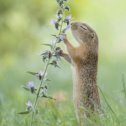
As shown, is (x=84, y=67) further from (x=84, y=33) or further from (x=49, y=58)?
(x=49, y=58)

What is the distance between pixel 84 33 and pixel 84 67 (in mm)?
332

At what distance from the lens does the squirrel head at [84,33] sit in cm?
586

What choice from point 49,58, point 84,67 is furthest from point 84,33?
point 49,58

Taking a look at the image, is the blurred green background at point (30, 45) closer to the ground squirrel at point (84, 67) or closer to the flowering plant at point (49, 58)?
the ground squirrel at point (84, 67)

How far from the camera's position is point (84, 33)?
5.93 metres

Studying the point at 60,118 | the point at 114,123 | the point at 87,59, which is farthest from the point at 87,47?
the point at 114,123

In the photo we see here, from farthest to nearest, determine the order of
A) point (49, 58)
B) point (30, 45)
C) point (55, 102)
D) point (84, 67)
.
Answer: point (30, 45), point (55, 102), point (84, 67), point (49, 58)

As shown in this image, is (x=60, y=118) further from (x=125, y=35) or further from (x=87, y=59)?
(x=125, y=35)

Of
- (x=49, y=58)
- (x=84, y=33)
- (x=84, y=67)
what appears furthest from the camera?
(x=84, y=33)

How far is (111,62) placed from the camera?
38.2 feet

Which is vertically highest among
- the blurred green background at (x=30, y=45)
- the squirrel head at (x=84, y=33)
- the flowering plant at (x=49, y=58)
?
the blurred green background at (x=30, y=45)

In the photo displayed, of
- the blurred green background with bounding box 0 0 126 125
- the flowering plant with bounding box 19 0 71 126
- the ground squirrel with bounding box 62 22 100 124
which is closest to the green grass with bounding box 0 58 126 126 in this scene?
the blurred green background with bounding box 0 0 126 125

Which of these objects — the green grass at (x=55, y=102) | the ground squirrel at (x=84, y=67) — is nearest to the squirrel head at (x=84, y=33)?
the ground squirrel at (x=84, y=67)

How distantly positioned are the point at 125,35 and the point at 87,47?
25.3ft
